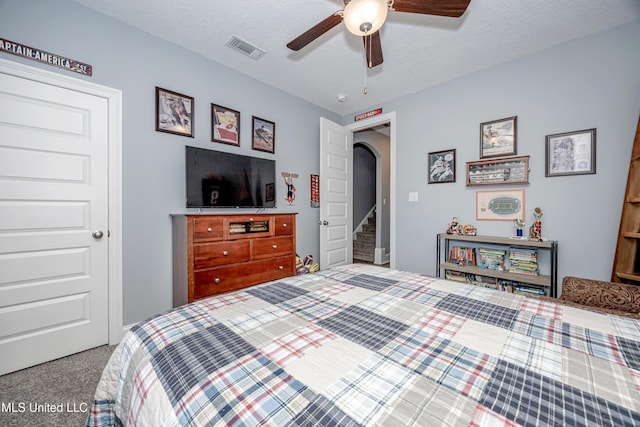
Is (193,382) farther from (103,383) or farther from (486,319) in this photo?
(486,319)

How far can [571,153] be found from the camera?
2.41 meters

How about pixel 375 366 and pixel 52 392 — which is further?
pixel 52 392

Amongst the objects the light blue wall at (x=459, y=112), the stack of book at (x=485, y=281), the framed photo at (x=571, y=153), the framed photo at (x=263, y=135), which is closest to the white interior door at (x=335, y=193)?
the framed photo at (x=263, y=135)

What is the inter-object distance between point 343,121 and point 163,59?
2676 mm

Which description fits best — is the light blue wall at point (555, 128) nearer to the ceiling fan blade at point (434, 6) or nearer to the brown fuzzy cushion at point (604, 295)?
the brown fuzzy cushion at point (604, 295)

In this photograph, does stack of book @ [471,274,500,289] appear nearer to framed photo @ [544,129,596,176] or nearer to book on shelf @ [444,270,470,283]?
book on shelf @ [444,270,470,283]

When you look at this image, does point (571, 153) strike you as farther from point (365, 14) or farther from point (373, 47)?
point (365, 14)

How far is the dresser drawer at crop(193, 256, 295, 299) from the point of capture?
7.38ft

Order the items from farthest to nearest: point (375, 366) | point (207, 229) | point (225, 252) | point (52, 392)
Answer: point (225, 252), point (207, 229), point (52, 392), point (375, 366)

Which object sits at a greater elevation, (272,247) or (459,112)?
(459,112)

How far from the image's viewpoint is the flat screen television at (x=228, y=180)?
252cm

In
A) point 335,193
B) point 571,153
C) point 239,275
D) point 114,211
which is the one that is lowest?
point 239,275

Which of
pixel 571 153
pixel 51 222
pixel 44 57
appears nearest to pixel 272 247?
pixel 51 222

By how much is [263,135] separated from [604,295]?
3267mm
